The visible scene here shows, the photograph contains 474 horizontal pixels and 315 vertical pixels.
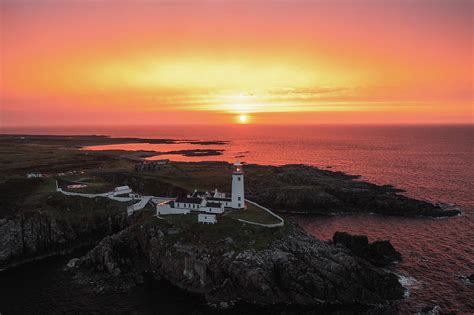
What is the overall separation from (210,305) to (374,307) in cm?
1802

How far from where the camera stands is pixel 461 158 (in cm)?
15288

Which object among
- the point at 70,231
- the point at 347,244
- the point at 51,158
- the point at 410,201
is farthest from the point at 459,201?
the point at 51,158

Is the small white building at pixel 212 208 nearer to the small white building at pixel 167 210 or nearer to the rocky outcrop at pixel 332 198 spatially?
the small white building at pixel 167 210

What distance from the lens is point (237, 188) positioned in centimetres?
5447

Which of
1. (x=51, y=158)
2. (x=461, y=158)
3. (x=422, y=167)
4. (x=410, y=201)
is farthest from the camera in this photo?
(x=461, y=158)

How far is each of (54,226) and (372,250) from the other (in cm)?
4877

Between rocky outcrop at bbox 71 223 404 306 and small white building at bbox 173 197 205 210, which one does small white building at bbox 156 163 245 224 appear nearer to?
small white building at bbox 173 197 205 210

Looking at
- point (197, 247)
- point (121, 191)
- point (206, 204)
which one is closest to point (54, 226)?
point (121, 191)

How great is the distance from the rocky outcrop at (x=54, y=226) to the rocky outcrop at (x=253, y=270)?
942 cm

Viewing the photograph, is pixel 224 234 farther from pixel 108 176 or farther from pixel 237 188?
pixel 108 176

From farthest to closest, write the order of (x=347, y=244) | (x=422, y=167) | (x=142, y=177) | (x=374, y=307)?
(x=422, y=167)
(x=142, y=177)
(x=347, y=244)
(x=374, y=307)

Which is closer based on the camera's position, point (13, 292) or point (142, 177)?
point (13, 292)

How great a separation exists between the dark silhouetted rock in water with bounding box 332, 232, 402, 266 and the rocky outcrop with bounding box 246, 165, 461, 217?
81.3 feet

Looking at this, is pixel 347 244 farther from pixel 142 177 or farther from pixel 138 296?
pixel 142 177
